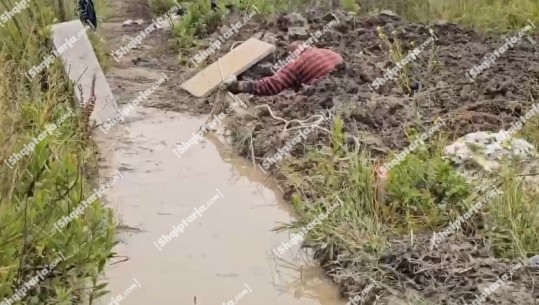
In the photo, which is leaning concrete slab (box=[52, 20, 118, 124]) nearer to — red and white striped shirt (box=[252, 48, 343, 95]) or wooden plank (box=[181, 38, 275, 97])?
wooden plank (box=[181, 38, 275, 97])

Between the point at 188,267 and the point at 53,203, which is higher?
the point at 53,203

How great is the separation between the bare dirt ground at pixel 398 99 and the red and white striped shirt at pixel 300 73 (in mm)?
166

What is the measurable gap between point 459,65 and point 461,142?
1.90 metres

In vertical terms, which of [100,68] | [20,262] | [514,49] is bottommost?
[514,49]

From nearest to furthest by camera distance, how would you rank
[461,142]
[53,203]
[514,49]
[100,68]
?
[53,203] → [461,142] → [100,68] → [514,49]

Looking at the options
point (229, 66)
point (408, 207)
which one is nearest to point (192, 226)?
point (408, 207)

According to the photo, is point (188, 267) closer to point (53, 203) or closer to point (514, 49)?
point (53, 203)

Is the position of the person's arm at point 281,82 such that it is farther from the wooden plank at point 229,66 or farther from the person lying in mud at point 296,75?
the wooden plank at point 229,66

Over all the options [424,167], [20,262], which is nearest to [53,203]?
[20,262]

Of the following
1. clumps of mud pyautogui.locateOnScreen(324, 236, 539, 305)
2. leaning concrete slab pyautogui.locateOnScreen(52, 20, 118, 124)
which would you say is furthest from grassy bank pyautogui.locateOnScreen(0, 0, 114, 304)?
leaning concrete slab pyautogui.locateOnScreen(52, 20, 118, 124)

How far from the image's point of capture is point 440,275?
156 inches

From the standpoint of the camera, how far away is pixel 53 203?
3480 millimetres

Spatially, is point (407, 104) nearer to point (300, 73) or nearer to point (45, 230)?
point (300, 73)

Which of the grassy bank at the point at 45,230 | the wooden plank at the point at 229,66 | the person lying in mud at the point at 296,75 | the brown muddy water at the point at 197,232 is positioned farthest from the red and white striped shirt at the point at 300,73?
the grassy bank at the point at 45,230
